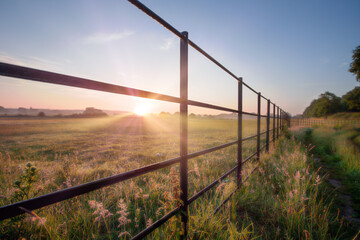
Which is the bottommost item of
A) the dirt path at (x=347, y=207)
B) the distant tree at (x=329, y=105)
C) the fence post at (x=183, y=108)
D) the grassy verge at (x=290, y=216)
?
the dirt path at (x=347, y=207)

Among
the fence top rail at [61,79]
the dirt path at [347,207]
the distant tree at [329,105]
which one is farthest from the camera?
the distant tree at [329,105]

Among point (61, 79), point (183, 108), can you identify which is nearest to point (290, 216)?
point (183, 108)

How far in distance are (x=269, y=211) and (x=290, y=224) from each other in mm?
350

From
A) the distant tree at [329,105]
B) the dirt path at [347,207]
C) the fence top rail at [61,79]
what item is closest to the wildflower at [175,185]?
the fence top rail at [61,79]

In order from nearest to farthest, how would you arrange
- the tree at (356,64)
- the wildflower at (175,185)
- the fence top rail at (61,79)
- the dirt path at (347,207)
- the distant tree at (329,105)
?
the fence top rail at (61,79) < the wildflower at (175,185) < the dirt path at (347,207) < the tree at (356,64) < the distant tree at (329,105)

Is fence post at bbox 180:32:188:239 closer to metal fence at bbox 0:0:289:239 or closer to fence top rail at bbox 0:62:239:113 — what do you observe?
metal fence at bbox 0:0:289:239

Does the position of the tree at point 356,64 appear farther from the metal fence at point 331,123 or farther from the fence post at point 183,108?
the fence post at point 183,108

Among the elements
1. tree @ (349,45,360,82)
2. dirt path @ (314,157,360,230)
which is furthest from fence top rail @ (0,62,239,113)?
tree @ (349,45,360,82)

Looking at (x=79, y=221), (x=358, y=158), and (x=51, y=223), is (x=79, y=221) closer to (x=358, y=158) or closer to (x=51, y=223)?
(x=51, y=223)

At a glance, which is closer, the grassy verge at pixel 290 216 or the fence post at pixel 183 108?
the fence post at pixel 183 108

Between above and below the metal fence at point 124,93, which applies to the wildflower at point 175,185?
below

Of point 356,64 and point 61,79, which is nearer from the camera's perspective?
point 61,79

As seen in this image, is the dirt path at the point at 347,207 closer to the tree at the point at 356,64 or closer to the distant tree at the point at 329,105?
the tree at the point at 356,64

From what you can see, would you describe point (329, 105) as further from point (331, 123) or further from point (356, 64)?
point (356, 64)
